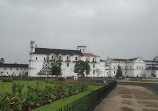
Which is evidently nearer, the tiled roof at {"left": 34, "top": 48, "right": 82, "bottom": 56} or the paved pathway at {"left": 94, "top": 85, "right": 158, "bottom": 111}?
the paved pathway at {"left": 94, "top": 85, "right": 158, "bottom": 111}

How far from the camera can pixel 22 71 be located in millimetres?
75125

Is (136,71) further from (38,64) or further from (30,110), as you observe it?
(30,110)

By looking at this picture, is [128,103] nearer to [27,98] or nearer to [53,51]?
[27,98]

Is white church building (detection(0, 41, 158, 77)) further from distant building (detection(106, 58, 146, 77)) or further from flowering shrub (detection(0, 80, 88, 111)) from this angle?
flowering shrub (detection(0, 80, 88, 111))

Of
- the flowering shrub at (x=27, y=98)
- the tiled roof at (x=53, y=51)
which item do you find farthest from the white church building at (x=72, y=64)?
the flowering shrub at (x=27, y=98)

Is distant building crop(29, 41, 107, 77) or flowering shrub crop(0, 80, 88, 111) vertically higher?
distant building crop(29, 41, 107, 77)

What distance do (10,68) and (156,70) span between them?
74.8 metres

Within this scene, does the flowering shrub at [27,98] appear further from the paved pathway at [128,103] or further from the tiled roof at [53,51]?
the tiled roof at [53,51]

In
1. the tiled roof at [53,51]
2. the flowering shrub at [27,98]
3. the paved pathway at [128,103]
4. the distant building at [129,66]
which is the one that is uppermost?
the tiled roof at [53,51]

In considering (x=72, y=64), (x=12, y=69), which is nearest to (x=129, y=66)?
(x=72, y=64)

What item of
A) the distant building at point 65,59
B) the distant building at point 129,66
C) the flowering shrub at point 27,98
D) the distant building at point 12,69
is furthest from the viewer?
the distant building at point 129,66

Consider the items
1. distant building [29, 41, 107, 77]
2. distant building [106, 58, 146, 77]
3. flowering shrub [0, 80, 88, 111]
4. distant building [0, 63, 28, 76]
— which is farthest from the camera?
distant building [106, 58, 146, 77]

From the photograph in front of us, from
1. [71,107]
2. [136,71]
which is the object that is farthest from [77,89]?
[136,71]

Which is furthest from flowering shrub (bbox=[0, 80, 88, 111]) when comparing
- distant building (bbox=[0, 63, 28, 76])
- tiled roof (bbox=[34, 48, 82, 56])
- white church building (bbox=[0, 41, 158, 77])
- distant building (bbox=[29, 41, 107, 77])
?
distant building (bbox=[0, 63, 28, 76])
